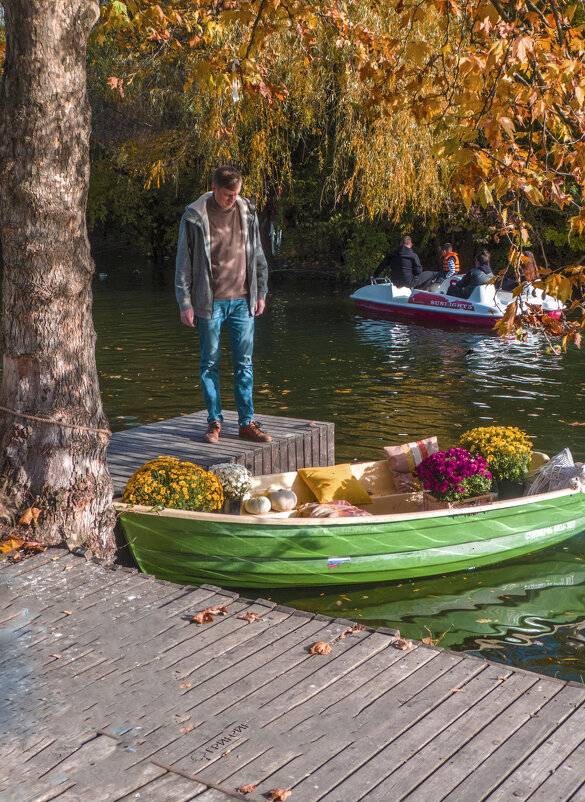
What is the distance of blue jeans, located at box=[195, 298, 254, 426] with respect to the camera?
7.89 metres

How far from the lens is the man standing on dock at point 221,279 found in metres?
7.68

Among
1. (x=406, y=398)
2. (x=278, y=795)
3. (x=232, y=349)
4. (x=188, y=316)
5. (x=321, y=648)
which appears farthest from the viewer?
(x=406, y=398)

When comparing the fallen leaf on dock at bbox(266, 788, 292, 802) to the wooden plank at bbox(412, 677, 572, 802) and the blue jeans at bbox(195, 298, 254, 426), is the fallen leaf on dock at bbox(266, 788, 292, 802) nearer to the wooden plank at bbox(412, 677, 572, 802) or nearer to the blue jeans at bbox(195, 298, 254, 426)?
the wooden plank at bbox(412, 677, 572, 802)

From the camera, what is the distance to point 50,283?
6211mm

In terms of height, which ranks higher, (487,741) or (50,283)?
(50,283)

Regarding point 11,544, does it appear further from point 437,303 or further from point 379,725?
point 437,303

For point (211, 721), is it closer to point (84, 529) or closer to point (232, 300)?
point (84, 529)

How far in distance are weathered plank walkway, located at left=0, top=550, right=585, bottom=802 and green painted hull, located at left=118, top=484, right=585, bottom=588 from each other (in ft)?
3.47

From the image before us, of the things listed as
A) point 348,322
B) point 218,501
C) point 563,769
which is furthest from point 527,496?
point 348,322

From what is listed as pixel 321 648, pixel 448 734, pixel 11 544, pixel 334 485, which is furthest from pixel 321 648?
pixel 334 485

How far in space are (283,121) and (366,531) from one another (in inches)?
710

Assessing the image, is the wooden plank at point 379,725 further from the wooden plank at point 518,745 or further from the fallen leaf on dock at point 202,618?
the fallen leaf on dock at point 202,618

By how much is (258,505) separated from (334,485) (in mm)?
759

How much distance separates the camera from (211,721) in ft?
13.4
